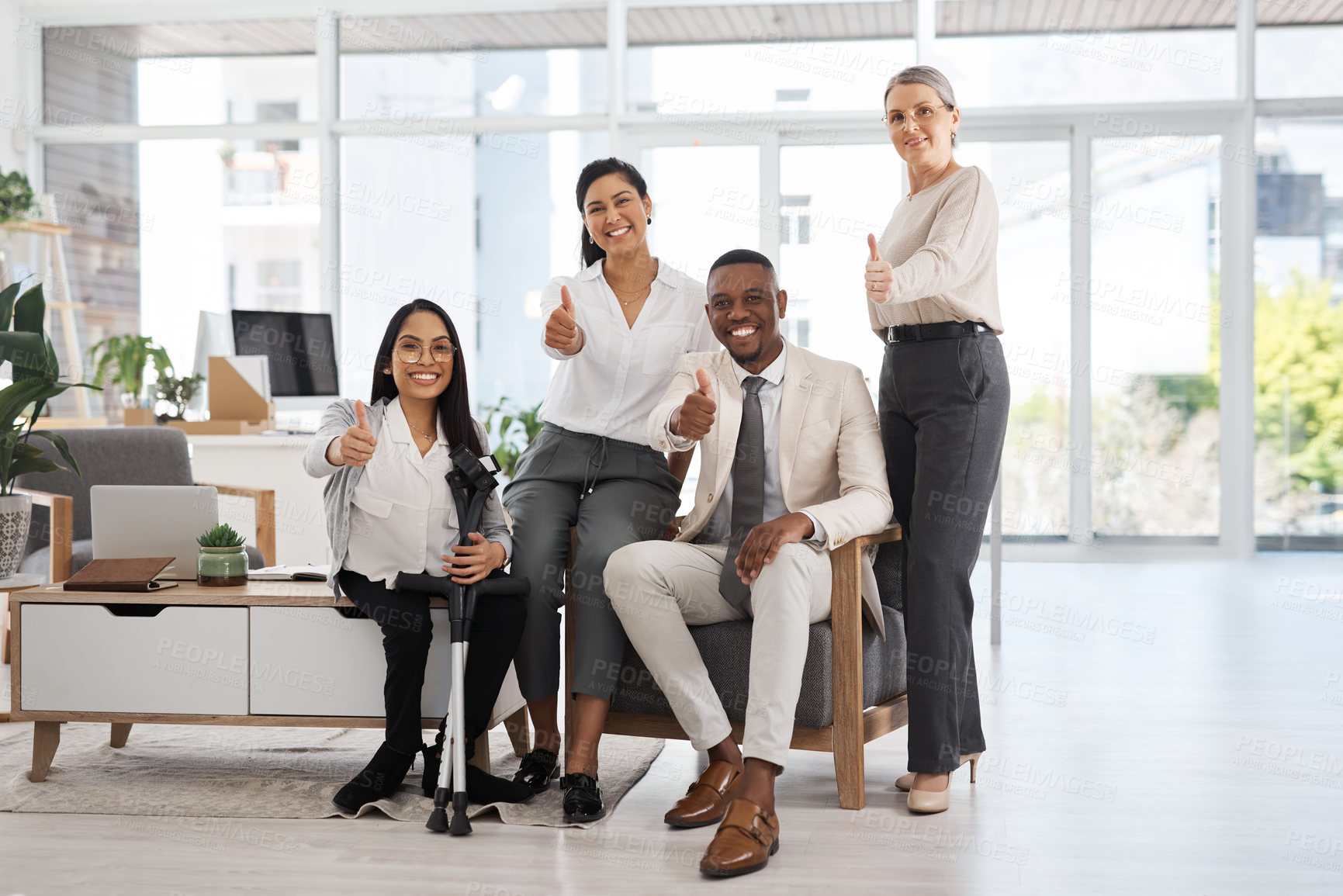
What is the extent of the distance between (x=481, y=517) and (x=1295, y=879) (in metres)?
1.70

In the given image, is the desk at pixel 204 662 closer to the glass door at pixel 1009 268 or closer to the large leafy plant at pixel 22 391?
the large leafy plant at pixel 22 391

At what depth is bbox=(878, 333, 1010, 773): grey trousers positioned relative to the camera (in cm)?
236

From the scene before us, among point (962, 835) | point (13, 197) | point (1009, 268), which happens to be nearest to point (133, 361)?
point (13, 197)

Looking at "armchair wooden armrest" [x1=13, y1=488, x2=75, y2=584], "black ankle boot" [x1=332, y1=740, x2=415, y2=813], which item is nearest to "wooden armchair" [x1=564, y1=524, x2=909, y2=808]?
"black ankle boot" [x1=332, y1=740, x2=415, y2=813]

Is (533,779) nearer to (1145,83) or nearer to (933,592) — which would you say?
(933,592)

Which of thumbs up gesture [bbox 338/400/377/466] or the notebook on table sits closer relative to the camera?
thumbs up gesture [bbox 338/400/377/466]

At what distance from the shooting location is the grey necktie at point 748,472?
2430mm

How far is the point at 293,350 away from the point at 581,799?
3407mm

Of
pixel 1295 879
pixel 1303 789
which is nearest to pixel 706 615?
pixel 1295 879

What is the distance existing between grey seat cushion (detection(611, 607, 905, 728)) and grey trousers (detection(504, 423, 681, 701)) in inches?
3.4

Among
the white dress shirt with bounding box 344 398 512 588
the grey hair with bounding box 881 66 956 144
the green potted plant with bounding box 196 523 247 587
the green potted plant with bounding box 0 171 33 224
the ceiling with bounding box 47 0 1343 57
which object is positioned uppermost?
the ceiling with bounding box 47 0 1343 57

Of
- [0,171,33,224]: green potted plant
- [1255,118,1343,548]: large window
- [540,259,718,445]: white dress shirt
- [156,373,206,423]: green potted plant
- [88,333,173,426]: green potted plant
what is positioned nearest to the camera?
[540,259,718,445]: white dress shirt

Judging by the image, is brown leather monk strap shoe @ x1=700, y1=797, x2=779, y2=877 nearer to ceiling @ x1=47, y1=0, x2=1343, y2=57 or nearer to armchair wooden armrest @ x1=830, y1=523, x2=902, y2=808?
armchair wooden armrest @ x1=830, y1=523, x2=902, y2=808

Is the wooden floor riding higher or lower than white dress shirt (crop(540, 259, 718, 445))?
lower
